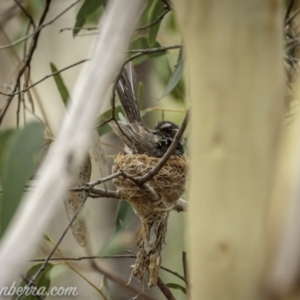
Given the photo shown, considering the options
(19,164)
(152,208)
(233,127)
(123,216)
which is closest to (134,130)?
(123,216)

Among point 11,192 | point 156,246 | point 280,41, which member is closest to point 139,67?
point 156,246

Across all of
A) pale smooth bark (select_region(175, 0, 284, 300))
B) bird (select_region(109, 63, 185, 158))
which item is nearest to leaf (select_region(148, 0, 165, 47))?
bird (select_region(109, 63, 185, 158))

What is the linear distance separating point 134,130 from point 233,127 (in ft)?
4.24

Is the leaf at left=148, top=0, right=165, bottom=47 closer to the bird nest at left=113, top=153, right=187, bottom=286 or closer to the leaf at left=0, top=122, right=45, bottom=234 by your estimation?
the bird nest at left=113, top=153, right=187, bottom=286

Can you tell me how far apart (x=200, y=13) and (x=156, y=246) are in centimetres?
102

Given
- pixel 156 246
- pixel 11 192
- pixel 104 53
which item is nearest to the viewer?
pixel 104 53

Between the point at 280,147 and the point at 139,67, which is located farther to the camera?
the point at 139,67

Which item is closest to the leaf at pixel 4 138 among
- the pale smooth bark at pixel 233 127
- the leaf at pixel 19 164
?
the leaf at pixel 19 164

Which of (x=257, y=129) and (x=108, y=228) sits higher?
(x=257, y=129)

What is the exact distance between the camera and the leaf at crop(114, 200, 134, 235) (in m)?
1.77

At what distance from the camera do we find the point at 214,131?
0.65m

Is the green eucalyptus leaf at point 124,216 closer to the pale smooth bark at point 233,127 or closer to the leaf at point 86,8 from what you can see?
the leaf at point 86,8

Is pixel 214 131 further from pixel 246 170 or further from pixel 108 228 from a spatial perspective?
pixel 108 228

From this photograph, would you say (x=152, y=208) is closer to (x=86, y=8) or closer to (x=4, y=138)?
(x=4, y=138)
